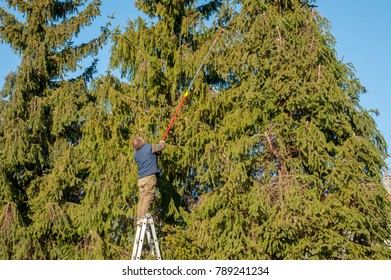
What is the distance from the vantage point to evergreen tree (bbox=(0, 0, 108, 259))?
14281mm

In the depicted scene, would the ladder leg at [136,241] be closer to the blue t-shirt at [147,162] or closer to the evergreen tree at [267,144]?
the blue t-shirt at [147,162]

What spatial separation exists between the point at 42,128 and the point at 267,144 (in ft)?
23.2

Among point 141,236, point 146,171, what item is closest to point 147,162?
point 146,171

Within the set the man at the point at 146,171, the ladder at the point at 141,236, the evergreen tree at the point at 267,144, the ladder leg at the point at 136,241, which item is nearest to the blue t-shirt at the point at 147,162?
the man at the point at 146,171

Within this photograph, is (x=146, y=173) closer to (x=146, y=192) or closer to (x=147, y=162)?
(x=147, y=162)

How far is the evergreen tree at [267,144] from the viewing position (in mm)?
10555

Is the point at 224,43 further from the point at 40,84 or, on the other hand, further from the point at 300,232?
the point at 40,84

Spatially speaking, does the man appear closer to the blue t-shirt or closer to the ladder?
the blue t-shirt

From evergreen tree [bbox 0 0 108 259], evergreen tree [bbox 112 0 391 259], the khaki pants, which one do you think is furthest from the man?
evergreen tree [bbox 0 0 108 259]

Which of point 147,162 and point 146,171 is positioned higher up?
point 147,162

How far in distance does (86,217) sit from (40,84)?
509cm

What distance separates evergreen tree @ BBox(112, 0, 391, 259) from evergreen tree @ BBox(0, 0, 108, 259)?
3043mm

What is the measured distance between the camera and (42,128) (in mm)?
15570

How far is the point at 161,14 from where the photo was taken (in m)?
13.7
